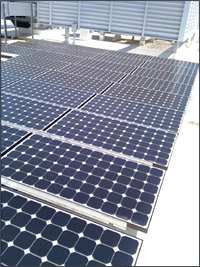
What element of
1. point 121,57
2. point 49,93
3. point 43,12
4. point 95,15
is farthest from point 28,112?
point 43,12

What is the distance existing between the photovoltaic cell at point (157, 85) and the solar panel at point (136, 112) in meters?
1.98

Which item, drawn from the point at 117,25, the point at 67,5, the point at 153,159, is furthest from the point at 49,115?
the point at 67,5

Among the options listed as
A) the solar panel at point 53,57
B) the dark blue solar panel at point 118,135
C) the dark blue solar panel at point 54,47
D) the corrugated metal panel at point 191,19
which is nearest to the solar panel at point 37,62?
the solar panel at point 53,57

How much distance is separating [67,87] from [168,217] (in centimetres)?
634

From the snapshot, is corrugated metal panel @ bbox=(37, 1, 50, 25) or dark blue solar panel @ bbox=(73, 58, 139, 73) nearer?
dark blue solar panel @ bbox=(73, 58, 139, 73)

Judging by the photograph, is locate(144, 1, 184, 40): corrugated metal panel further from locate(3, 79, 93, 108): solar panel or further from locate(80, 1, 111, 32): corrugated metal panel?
locate(3, 79, 93, 108): solar panel

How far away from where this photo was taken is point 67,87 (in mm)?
10805

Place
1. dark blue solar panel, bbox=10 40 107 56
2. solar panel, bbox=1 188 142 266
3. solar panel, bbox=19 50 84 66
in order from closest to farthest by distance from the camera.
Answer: solar panel, bbox=1 188 142 266
solar panel, bbox=19 50 84 66
dark blue solar panel, bbox=10 40 107 56

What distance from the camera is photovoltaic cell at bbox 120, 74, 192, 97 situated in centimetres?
1125

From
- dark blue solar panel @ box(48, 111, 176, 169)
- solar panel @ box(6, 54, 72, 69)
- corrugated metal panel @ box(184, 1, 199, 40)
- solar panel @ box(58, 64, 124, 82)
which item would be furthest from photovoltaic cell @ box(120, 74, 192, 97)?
corrugated metal panel @ box(184, 1, 199, 40)

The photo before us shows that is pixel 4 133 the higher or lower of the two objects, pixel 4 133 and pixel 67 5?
the lower

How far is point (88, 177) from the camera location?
559cm

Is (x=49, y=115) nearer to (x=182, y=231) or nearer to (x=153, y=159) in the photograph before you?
(x=153, y=159)

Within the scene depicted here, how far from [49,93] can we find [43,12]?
1701 cm
